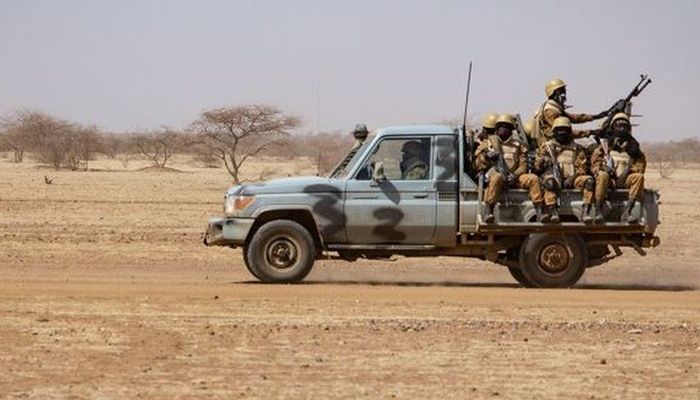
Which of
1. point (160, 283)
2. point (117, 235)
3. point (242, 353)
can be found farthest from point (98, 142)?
point (242, 353)

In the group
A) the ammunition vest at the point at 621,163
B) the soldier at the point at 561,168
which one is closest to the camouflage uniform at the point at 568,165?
the soldier at the point at 561,168

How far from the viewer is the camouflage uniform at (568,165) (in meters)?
14.7

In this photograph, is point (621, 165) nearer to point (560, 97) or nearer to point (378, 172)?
point (560, 97)

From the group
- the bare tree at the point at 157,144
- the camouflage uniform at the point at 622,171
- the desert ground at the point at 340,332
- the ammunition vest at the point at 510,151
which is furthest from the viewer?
the bare tree at the point at 157,144

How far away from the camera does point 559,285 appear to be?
1512cm

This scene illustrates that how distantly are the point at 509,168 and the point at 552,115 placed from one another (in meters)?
0.84

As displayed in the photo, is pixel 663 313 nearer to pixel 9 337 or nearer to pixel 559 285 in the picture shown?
pixel 559 285

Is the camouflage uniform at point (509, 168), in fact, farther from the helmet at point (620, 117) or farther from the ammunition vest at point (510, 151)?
the helmet at point (620, 117)

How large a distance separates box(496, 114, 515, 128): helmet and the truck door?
2.66 ft

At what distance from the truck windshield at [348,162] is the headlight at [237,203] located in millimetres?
1002

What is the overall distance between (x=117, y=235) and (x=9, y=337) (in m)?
13.2

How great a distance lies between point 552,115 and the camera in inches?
592

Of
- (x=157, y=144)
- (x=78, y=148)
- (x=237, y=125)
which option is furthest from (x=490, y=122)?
(x=157, y=144)

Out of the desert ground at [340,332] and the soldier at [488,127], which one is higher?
the soldier at [488,127]
